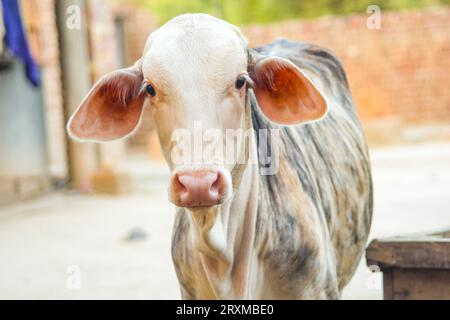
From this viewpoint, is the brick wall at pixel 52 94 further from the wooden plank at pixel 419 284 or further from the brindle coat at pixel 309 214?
the wooden plank at pixel 419 284

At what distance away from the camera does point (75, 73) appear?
35.1ft

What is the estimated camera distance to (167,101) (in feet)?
9.71

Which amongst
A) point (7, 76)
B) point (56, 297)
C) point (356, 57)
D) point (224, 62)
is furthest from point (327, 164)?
point (356, 57)

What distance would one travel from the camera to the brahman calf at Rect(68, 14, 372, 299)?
114 inches

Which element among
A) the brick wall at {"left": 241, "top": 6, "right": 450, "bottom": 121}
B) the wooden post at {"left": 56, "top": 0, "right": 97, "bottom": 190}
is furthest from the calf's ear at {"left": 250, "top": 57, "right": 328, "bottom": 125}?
the brick wall at {"left": 241, "top": 6, "right": 450, "bottom": 121}

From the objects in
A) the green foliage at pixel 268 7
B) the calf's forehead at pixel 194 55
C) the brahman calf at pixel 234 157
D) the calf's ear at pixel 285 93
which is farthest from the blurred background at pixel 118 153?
the green foliage at pixel 268 7

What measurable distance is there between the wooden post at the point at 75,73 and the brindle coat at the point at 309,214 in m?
6.42

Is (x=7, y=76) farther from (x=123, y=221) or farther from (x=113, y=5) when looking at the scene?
(x=113, y=5)

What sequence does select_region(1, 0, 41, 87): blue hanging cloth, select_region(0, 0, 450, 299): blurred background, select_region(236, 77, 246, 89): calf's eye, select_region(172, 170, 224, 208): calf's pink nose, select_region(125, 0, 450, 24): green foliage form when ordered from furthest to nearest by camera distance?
select_region(125, 0, 450, 24): green foliage → select_region(1, 0, 41, 87): blue hanging cloth → select_region(0, 0, 450, 299): blurred background → select_region(236, 77, 246, 89): calf's eye → select_region(172, 170, 224, 208): calf's pink nose

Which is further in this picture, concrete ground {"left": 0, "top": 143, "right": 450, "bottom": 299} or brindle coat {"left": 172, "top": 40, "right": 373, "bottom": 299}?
concrete ground {"left": 0, "top": 143, "right": 450, "bottom": 299}

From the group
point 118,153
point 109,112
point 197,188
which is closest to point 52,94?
point 118,153

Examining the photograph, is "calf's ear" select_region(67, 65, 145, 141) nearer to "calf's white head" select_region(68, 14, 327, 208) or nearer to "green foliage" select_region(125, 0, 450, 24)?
"calf's white head" select_region(68, 14, 327, 208)

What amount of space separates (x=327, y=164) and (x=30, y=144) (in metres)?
7.37
